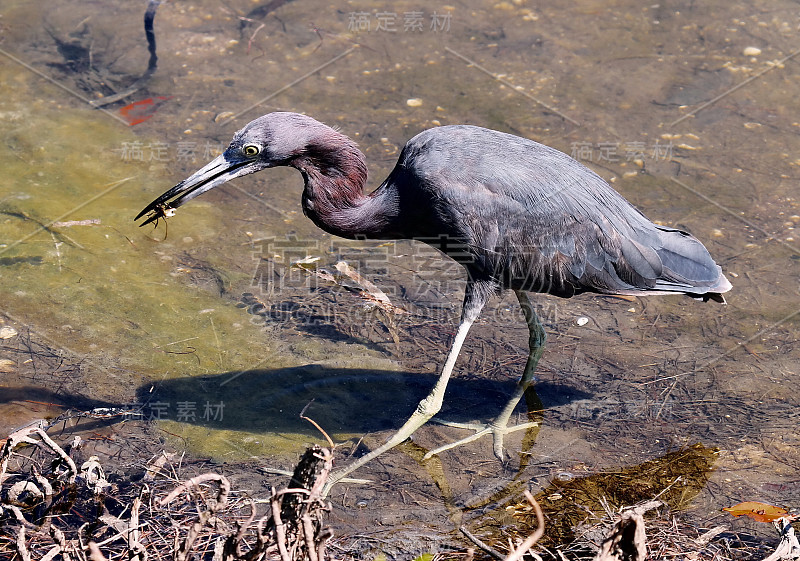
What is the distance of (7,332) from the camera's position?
5.29 m

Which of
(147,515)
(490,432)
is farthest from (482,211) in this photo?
(147,515)

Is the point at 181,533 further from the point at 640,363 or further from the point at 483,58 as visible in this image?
the point at 483,58

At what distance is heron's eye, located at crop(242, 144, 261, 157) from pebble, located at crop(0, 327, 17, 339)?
2.16 meters

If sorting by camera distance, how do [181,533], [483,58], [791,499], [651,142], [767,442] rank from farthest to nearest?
[483,58] → [651,142] → [767,442] → [791,499] → [181,533]

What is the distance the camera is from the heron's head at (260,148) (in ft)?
14.2

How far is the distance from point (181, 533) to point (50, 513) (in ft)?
2.25

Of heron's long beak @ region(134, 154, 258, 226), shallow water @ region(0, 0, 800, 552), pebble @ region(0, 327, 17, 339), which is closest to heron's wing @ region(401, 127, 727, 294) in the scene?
shallow water @ region(0, 0, 800, 552)

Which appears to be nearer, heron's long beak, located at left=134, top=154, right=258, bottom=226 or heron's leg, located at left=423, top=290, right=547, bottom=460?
heron's long beak, located at left=134, top=154, right=258, bottom=226

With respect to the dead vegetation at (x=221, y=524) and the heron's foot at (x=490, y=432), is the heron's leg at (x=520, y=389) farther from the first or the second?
the dead vegetation at (x=221, y=524)

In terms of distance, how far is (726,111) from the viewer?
7637 millimetres

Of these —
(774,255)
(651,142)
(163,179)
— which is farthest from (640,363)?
(163,179)

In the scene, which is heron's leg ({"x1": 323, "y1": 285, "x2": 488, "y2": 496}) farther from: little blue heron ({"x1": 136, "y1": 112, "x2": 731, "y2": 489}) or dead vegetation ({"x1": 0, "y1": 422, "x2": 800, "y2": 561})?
dead vegetation ({"x1": 0, "y1": 422, "x2": 800, "y2": 561})

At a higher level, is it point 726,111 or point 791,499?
point 726,111

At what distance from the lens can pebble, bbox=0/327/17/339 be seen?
17.2 feet
